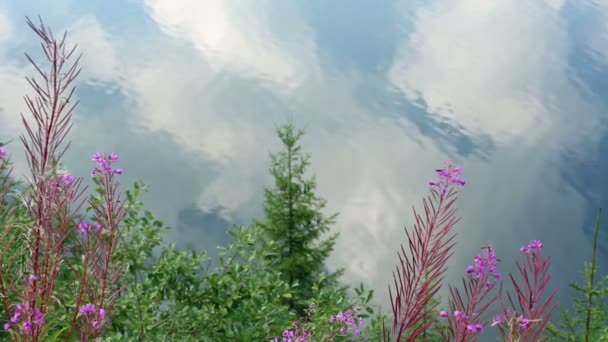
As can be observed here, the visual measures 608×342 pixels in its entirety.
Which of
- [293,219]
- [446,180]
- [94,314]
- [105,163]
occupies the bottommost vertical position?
[94,314]

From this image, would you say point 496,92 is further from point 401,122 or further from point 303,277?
point 303,277

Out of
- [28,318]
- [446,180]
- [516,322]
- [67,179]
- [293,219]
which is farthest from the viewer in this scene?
[293,219]

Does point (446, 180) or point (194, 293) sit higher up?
point (194, 293)

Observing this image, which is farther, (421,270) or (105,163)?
(105,163)

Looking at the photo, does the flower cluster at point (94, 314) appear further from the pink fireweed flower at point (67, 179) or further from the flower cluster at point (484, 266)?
the flower cluster at point (484, 266)

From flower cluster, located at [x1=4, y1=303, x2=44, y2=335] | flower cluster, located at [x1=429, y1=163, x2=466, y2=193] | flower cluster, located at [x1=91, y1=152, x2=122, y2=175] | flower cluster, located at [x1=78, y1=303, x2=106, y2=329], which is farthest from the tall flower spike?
flower cluster, located at [x1=91, y1=152, x2=122, y2=175]

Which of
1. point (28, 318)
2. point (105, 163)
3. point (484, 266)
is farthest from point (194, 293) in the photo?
point (484, 266)

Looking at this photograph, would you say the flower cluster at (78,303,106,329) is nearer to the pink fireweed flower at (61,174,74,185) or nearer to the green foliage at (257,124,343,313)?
the pink fireweed flower at (61,174,74,185)

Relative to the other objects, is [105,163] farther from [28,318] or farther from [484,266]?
[484,266]

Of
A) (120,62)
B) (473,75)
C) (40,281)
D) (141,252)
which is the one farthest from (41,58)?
(40,281)

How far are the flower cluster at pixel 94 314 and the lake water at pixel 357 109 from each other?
32.5 m

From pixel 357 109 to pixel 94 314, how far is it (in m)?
47.0

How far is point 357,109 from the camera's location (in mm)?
48094

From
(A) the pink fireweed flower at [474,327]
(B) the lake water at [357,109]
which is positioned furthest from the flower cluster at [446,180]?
(B) the lake water at [357,109]
